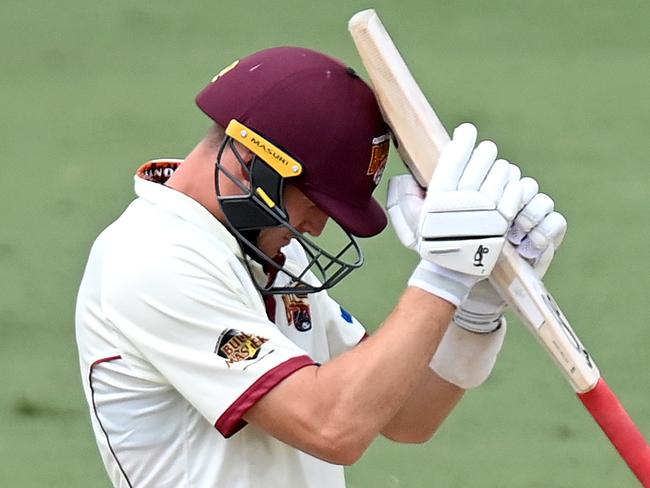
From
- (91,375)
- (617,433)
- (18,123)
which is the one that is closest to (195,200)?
(91,375)

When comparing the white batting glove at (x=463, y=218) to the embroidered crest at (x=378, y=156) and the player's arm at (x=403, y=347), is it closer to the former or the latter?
the player's arm at (x=403, y=347)

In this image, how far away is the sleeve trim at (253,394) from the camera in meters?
2.55

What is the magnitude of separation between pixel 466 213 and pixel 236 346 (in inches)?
19.2

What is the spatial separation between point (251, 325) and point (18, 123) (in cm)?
403

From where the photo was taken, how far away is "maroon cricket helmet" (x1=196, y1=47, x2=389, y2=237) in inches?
106

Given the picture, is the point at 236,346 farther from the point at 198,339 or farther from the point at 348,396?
the point at 348,396

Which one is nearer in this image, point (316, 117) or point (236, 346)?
point (236, 346)

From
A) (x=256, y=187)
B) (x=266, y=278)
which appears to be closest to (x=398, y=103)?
(x=256, y=187)

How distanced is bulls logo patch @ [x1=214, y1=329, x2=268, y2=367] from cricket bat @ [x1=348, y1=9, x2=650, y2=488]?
0.49m

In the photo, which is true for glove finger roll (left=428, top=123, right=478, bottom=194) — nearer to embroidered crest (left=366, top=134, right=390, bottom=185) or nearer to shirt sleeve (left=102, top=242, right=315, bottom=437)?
embroidered crest (left=366, top=134, right=390, bottom=185)

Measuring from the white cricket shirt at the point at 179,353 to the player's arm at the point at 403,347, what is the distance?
62 millimetres

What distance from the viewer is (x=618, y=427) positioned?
116 inches

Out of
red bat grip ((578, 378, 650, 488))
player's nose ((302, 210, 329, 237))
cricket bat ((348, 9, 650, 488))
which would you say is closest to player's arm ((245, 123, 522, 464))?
cricket bat ((348, 9, 650, 488))

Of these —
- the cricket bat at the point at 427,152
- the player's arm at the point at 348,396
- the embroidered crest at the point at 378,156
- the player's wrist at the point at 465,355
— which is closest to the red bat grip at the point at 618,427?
the cricket bat at the point at 427,152
